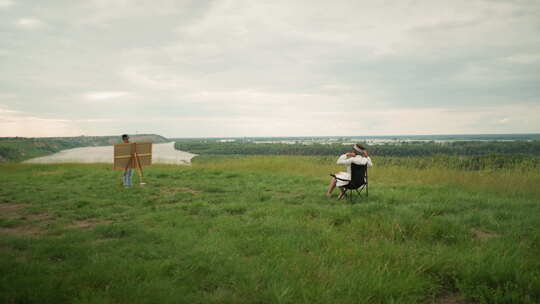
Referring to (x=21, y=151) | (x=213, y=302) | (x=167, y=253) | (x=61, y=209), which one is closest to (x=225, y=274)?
(x=213, y=302)

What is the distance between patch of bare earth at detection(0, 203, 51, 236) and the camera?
220 inches

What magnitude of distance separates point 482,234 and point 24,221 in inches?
344

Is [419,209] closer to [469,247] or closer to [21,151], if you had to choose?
[469,247]

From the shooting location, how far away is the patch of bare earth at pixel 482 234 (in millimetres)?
5211

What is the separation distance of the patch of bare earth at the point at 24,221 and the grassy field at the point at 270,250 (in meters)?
0.04

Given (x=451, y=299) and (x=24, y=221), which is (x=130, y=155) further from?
(x=451, y=299)

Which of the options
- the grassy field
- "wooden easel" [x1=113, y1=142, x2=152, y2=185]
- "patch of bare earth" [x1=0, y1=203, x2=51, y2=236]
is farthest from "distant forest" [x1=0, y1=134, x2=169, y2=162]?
the grassy field

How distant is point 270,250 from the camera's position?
4.45 metres

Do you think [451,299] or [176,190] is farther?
[176,190]

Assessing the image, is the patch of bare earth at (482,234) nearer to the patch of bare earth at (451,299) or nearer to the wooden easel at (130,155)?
the patch of bare earth at (451,299)

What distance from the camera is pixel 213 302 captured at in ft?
10.1

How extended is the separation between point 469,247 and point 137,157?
10515 mm

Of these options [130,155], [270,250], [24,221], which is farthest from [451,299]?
[130,155]

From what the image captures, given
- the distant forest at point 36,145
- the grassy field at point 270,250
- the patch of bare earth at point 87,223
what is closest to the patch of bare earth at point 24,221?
the grassy field at point 270,250
